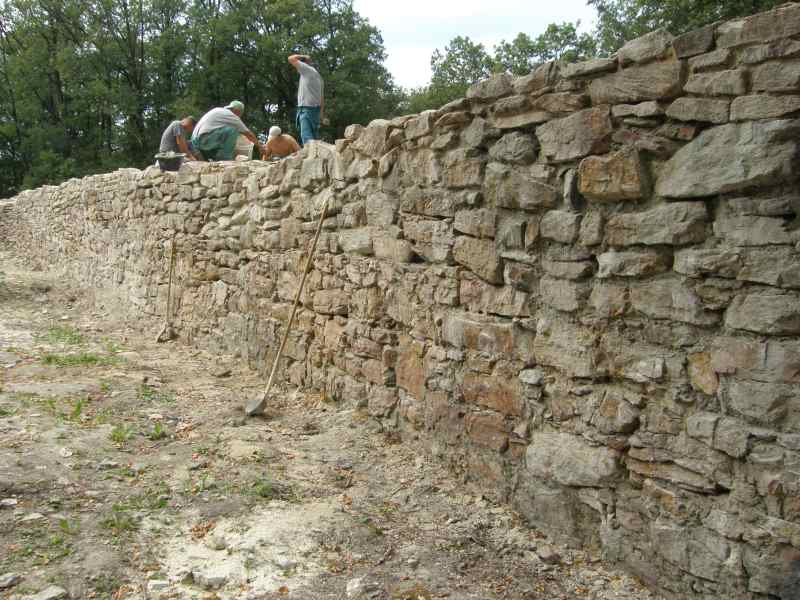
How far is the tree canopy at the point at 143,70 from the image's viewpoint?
2352cm

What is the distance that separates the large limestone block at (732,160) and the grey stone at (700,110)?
1.6 inches

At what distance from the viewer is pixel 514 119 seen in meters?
3.04

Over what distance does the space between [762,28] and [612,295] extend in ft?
3.39

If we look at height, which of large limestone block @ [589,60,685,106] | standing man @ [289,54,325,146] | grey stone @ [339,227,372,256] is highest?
standing man @ [289,54,325,146]

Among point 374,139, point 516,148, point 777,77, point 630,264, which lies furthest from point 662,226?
point 374,139

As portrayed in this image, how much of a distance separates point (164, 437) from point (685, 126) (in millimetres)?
3441

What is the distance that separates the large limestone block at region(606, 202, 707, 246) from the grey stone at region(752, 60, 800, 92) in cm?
42

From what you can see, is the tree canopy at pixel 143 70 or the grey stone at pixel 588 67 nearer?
the grey stone at pixel 588 67

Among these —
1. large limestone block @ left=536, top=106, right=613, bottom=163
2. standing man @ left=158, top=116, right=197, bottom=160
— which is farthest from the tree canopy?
large limestone block @ left=536, top=106, right=613, bottom=163

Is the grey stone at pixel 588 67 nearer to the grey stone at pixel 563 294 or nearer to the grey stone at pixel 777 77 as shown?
the grey stone at pixel 777 77

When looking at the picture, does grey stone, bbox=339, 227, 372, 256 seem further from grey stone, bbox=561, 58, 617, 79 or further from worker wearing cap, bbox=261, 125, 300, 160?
worker wearing cap, bbox=261, 125, 300, 160

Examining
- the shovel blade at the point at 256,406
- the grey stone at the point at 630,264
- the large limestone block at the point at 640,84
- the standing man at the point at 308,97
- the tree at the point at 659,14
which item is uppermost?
the tree at the point at 659,14

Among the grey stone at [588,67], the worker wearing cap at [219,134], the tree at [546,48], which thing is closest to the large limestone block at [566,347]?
the grey stone at [588,67]

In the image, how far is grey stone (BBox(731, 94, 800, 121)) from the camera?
209 cm
